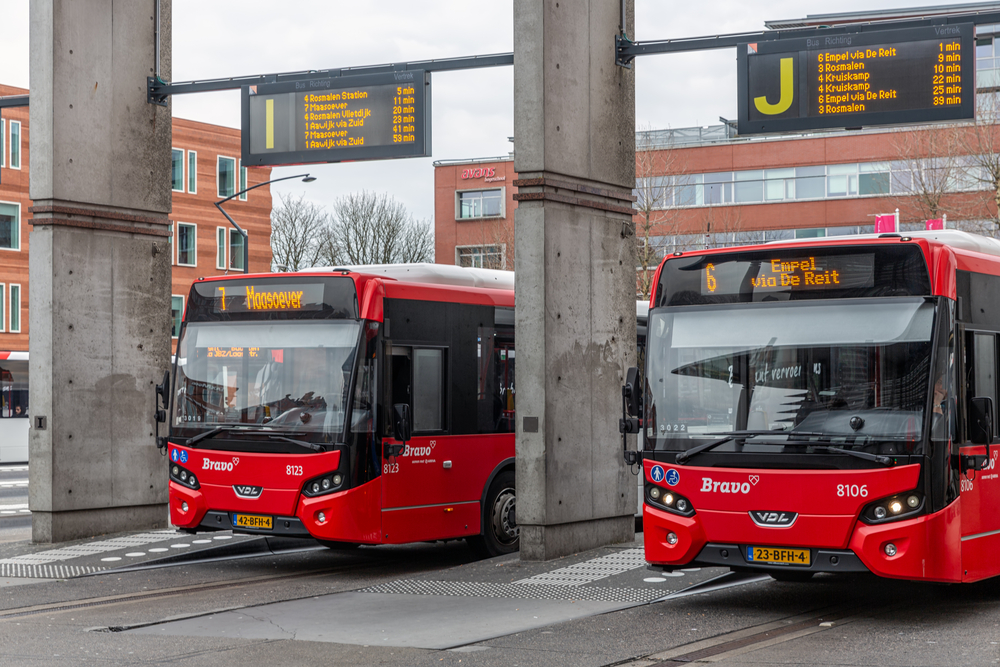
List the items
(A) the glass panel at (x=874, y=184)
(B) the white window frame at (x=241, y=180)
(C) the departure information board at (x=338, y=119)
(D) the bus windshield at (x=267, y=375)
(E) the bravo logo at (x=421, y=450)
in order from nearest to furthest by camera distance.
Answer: (D) the bus windshield at (x=267, y=375) < (E) the bravo logo at (x=421, y=450) < (C) the departure information board at (x=338, y=119) < (A) the glass panel at (x=874, y=184) < (B) the white window frame at (x=241, y=180)

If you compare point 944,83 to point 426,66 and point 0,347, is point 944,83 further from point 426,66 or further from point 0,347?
point 0,347

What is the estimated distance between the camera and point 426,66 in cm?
1434

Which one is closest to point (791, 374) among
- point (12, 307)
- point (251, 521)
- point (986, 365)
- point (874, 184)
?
point (986, 365)

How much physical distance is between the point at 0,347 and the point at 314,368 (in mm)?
44559

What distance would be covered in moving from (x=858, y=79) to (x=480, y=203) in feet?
179

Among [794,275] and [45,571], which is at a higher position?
[794,275]

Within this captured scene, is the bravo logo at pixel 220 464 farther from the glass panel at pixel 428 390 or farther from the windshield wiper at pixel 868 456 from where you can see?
the windshield wiper at pixel 868 456

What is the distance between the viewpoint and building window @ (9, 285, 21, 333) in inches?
2119

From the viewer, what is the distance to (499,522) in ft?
46.7

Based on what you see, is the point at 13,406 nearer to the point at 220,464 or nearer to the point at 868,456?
the point at 220,464

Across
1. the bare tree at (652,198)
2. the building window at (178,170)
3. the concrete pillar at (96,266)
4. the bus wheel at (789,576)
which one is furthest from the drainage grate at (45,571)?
the building window at (178,170)

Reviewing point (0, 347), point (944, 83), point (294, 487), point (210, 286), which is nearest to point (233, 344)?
point (210, 286)

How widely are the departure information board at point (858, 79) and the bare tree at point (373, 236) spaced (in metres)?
48.2

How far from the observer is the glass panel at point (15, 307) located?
5381 centimetres
